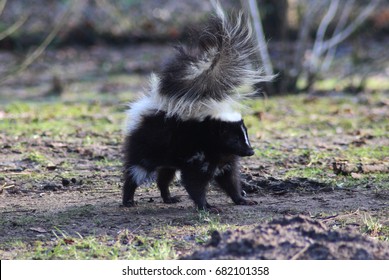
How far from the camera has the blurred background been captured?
1338 cm

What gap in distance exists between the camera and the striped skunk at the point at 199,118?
6.44 meters

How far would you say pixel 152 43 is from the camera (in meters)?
18.6

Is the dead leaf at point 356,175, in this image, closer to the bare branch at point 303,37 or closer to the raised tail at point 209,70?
the raised tail at point 209,70

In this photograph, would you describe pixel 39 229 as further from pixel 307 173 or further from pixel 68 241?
pixel 307 173

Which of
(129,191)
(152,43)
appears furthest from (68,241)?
(152,43)

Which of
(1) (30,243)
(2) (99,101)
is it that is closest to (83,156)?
(1) (30,243)

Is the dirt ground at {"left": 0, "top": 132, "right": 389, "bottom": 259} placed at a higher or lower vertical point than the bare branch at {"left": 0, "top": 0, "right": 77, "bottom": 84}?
lower

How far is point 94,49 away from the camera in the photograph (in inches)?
712

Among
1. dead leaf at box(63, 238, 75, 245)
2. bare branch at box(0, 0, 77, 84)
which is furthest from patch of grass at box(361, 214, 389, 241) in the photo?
bare branch at box(0, 0, 77, 84)

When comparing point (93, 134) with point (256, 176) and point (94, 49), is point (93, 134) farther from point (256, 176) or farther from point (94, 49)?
point (94, 49)

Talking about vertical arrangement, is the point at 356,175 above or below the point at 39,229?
above

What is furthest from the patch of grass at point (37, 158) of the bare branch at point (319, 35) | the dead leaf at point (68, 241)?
the bare branch at point (319, 35)

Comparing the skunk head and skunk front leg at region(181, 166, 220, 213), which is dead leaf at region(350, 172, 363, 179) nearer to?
the skunk head

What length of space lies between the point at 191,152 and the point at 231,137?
38 cm
